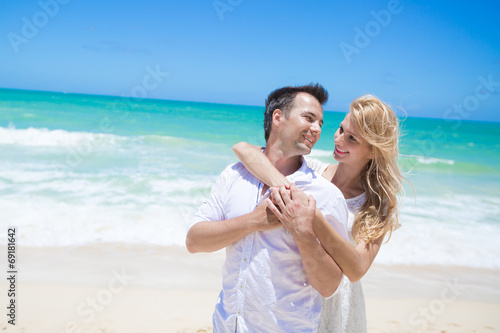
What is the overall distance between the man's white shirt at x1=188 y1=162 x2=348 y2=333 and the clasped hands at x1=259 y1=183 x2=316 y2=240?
0.12 m

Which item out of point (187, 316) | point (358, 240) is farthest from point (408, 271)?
point (358, 240)

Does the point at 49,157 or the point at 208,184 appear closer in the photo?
the point at 208,184

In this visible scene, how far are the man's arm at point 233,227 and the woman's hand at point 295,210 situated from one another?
67 millimetres

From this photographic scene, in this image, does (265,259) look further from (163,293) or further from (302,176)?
(163,293)

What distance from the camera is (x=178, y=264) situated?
226 inches

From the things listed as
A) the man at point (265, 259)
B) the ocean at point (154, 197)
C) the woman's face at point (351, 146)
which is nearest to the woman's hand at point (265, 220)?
the man at point (265, 259)

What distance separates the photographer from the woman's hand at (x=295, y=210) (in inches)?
69.8

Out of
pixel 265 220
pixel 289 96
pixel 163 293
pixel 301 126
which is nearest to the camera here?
pixel 265 220

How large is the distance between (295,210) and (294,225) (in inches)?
2.8

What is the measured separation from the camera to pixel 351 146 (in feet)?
8.58

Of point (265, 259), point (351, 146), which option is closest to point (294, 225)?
point (265, 259)

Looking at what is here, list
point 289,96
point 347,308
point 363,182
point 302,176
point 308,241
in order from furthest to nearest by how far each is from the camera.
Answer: point 363,182, point 347,308, point 289,96, point 302,176, point 308,241

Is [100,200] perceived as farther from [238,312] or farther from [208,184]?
[238,312]

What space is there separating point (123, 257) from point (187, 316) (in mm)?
1878
